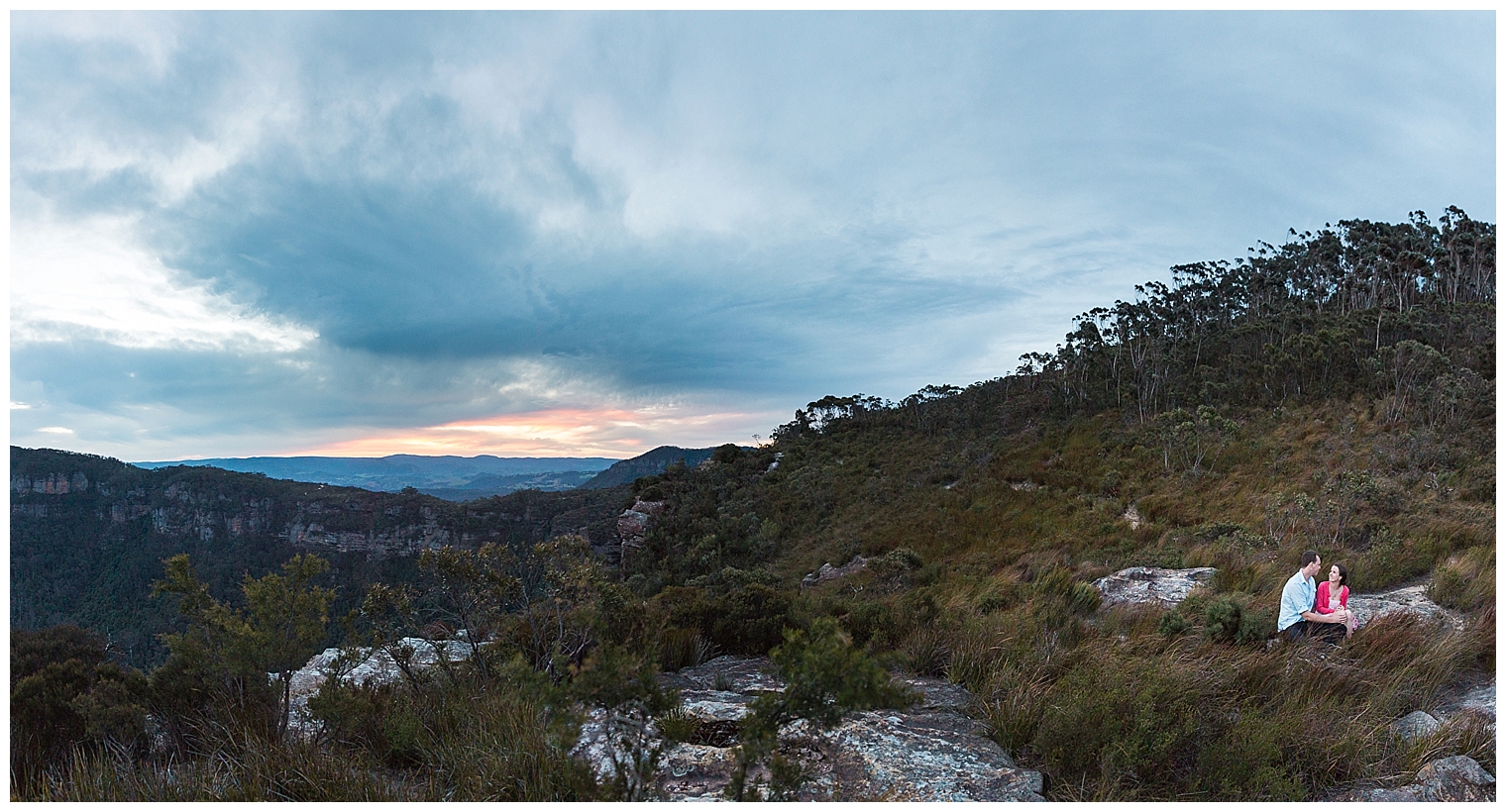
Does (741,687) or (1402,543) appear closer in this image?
(741,687)

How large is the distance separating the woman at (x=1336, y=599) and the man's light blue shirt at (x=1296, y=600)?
0.07m

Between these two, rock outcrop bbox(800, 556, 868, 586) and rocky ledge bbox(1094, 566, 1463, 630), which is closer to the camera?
rocky ledge bbox(1094, 566, 1463, 630)

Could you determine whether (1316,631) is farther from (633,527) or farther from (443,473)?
(443,473)

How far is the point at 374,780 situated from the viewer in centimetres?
288

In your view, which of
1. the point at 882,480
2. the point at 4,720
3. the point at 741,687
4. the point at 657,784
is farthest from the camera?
the point at 882,480

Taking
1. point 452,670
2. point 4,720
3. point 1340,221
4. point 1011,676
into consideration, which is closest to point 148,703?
point 4,720

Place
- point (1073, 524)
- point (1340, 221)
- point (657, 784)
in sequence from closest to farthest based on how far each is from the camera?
point (657, 784)
point (1073, 524)
point (1340, 221)

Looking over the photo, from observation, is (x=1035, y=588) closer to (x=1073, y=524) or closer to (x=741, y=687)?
(x=741, y=687)

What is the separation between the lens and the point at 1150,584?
7.82 metres

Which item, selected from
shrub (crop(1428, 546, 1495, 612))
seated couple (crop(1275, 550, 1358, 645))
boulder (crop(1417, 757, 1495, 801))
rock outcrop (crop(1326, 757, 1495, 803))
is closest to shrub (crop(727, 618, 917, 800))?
rock outcrop (crop(1326, 757, 1495, 803))

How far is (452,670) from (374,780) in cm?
134

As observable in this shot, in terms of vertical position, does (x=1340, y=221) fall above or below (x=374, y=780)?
above

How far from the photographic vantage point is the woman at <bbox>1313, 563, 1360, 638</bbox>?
15.9 ft

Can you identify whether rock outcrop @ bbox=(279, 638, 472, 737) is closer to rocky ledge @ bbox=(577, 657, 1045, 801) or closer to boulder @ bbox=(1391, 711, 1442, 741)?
rocky ledge @ bbox=(577, 657, 1045, 801)
